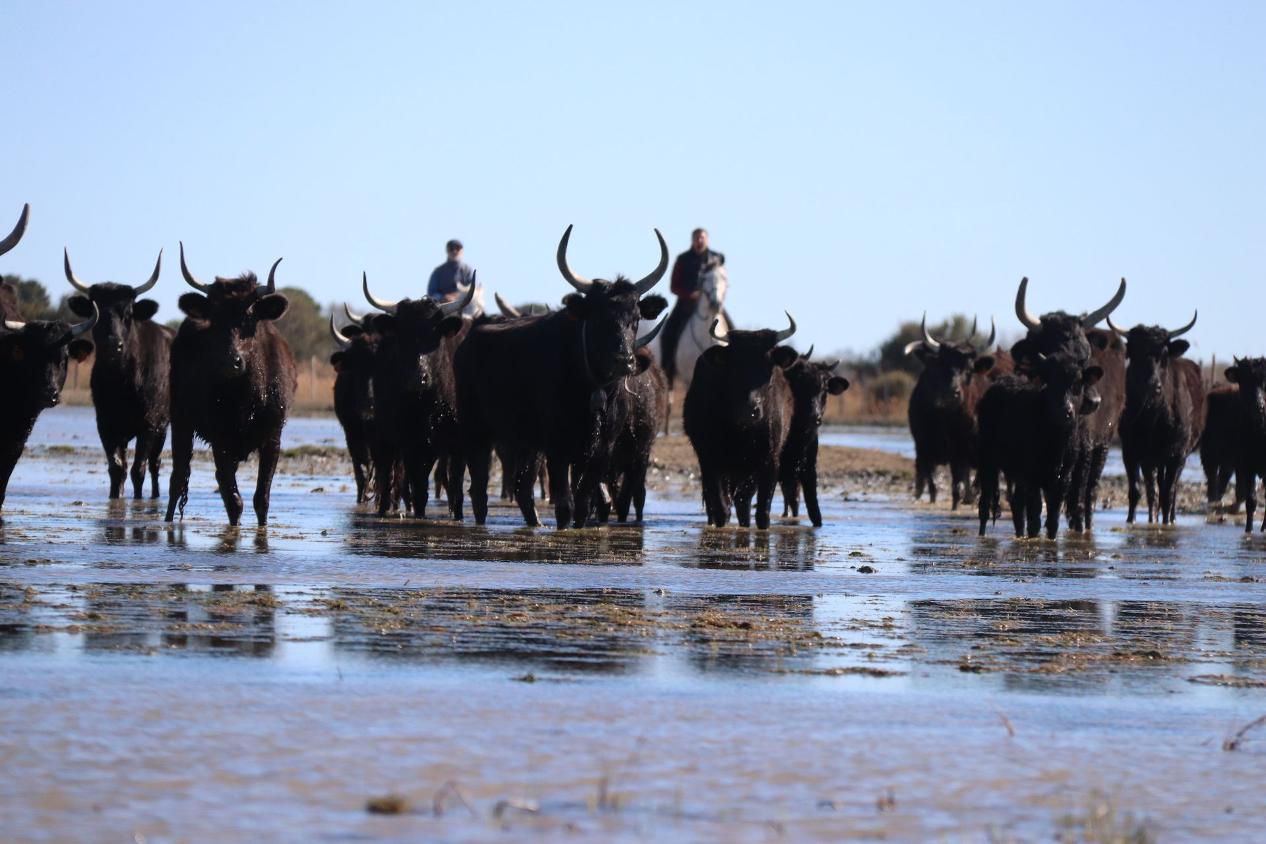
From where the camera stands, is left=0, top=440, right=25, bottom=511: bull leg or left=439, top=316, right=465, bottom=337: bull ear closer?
left=0, top=440, right=25, bottom=511: bull leg

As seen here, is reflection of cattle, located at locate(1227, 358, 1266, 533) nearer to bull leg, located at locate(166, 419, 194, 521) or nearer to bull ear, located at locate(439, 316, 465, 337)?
bull ear, located at locate(439, 316, 465, 337)

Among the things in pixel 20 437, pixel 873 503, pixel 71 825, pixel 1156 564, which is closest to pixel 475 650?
pixel 71 825

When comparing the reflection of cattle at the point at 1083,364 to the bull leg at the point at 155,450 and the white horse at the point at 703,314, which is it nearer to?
the white horse at the point at 703,314

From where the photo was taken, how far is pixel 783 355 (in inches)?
683

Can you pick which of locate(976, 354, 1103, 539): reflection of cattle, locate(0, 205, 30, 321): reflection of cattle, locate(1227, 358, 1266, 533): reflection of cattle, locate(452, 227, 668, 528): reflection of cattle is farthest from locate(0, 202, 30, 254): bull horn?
locate(1227, 358, 1266, 533): reflection of cattle

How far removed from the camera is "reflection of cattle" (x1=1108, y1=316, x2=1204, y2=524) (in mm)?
21953

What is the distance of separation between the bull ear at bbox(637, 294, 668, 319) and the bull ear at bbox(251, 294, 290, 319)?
2922 millimetres

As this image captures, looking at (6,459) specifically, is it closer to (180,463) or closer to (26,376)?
(26,376)

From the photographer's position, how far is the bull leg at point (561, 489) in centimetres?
1555

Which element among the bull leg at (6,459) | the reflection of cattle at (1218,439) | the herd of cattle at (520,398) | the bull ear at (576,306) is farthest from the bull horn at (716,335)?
the reflection of cattle at (1218,439)

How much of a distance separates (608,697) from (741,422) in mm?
9977

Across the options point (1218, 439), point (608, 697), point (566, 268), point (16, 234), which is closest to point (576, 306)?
point (566, 268)

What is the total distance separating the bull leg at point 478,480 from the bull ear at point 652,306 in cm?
176

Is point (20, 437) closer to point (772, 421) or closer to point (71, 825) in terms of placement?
point (772, 421)
